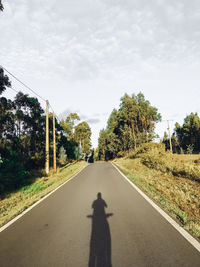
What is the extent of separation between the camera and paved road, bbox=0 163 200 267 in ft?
8.52

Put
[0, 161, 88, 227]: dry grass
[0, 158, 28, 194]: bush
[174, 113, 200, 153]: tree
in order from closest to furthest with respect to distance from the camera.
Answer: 1. [0, 161, 88, 227]: dry grass
2. [0, 158, 28, 194]: bush
3. [174, 113, 200, 153]: tree

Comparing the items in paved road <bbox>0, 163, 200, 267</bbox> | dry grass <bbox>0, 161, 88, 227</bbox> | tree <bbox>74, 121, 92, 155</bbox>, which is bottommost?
dry grass <bbox>0, 161, 88, 227</bbox>

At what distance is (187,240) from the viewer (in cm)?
307

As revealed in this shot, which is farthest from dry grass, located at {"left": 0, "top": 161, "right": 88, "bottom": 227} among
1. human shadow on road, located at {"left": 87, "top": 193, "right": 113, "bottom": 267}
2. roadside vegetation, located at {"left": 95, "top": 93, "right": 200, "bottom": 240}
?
roadside vegetation, located at {"left": 95, "top": 93, "right": 200, "bottom": 240}

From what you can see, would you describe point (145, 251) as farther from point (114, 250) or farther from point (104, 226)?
point (104, 226)

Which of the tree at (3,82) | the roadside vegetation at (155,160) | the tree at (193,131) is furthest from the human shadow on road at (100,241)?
the tree at (193,131)

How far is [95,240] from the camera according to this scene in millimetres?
3201

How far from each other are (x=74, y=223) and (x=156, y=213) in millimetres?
2346

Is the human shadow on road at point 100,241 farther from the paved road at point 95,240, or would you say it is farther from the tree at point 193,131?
the tree at point 193,131

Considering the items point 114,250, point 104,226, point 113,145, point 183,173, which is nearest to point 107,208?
point 104,226

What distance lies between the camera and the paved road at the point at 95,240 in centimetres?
260

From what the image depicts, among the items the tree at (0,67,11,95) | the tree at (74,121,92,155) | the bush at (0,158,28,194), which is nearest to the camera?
the bush at (0,158,28,194)

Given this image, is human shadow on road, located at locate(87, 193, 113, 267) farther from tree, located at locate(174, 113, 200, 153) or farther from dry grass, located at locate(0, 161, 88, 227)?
tree, located at locate(174, 113, 200, 153)

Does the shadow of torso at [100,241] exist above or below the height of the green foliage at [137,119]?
below
